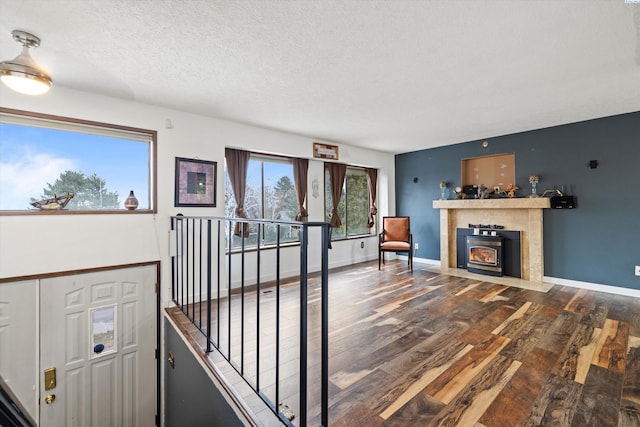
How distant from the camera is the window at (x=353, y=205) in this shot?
5965 mm

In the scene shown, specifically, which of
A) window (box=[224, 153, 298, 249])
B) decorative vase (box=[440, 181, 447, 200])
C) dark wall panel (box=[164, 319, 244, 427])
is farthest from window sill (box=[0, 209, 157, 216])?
decorative vase (box=[440, 181, 447, 200])

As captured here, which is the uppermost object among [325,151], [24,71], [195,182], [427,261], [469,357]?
[325,151]

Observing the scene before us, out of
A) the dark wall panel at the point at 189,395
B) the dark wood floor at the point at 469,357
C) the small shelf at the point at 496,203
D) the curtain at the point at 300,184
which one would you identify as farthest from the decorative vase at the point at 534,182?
the dark wall panel at the point at 189,395

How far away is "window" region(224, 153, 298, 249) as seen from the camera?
14.9 ft

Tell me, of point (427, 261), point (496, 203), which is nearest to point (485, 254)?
point (496, 203)

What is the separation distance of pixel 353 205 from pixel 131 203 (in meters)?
4.16

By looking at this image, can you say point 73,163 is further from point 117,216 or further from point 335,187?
point 335,187

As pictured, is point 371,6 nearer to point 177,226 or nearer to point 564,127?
point 177,226

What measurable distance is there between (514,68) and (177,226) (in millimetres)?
3896

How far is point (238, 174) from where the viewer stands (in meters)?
4.34

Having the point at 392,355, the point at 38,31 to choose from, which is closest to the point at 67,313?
the point at 38,31

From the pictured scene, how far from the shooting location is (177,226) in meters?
3.46

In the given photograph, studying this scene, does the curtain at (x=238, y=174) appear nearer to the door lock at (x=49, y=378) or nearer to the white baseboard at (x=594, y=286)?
the door lock at (x=49, y=378)

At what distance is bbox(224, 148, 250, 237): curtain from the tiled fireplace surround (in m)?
3.77
